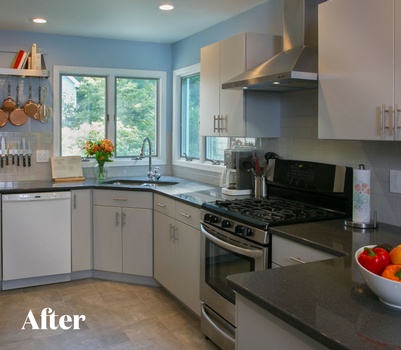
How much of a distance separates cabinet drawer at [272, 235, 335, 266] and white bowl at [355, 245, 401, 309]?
0.66m

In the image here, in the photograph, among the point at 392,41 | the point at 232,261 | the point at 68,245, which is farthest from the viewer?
the point at 68,245

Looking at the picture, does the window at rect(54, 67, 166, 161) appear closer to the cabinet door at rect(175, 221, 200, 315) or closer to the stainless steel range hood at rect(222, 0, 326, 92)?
the cabinet door at rect(175, 221, 200, 315)

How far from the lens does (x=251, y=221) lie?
8.32 ft

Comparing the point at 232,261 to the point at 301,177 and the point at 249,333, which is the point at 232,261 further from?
the point at 249,333

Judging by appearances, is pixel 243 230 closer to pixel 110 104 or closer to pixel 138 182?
pixel 138 182

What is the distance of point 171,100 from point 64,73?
3.97ft

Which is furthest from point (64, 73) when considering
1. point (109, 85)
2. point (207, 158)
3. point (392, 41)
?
point (392, 41)

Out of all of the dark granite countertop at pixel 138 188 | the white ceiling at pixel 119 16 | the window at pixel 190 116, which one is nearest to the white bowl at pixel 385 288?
the dark granite countertop at pixel 138 188

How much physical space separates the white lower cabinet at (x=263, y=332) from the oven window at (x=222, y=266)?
3.09 ft

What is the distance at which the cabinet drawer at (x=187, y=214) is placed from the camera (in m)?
3.28

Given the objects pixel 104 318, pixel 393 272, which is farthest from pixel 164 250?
pixel 393 272

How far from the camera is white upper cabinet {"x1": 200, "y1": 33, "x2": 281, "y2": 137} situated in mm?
3230

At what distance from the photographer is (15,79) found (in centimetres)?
456

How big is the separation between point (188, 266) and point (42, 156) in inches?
85.3
